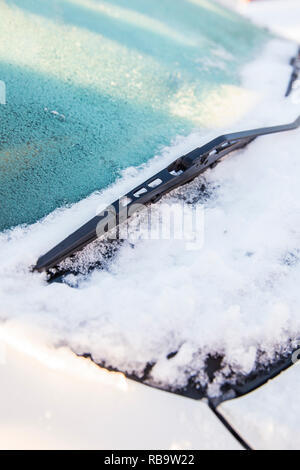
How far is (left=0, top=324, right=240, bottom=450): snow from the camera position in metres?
0.80

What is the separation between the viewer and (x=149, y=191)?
3.82ft

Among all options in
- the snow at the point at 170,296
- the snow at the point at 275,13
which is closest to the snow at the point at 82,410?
the snow at the point at 170,296

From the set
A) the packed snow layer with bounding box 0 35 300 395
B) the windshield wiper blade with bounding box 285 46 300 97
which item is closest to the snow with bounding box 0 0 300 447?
the packed snow layer with bounding box 0 35 300 395

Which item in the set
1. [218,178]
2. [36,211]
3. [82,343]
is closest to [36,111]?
[36,211]

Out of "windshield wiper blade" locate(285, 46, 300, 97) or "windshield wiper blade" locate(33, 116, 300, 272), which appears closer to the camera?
"windshield wiper blade" locate(33, 116, 300, 272)

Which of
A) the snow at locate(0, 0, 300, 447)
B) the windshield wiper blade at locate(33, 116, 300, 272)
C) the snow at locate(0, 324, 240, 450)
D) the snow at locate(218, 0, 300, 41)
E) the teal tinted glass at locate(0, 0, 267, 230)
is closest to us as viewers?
the snow at locate(0, 324, 240, 450)

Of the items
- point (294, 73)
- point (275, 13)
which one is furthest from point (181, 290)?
point (275, 13)

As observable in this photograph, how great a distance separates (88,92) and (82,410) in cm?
109

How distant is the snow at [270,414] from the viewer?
83cm

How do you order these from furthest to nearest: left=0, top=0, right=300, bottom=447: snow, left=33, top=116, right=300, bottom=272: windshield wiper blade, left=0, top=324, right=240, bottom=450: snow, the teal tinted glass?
the teal tinted glass, left=33, top=116, right=300, bottom=272: windshield wiper blade, left=0, top=0, right=300, bottom=447: snow, left=0, top=324, right=240, bottom=450: snow

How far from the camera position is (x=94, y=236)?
42.9 inches

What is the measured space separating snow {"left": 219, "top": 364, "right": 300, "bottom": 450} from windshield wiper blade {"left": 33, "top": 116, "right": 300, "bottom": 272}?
21.9 inches

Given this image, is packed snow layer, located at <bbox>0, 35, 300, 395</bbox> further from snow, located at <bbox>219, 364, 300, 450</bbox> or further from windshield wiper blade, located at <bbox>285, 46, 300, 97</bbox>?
windshield wiper blade, located at <bbox>285, 46, 300, 97</bbox>

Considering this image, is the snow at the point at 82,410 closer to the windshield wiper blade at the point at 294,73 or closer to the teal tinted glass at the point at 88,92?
the teal tinted glass at the point at 88,92
